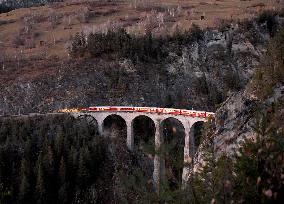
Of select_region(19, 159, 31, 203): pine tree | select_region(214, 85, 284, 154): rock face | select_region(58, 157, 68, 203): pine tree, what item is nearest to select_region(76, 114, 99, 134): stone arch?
select_region(58, 157, 68, 203): pine tree

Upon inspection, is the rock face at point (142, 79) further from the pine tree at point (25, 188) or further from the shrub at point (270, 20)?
the pine tree at point (25, 188)

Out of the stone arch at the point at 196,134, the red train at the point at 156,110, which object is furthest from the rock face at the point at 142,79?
the stone arch at the point at 196,134

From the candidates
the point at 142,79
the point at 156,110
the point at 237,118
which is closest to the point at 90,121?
the point at 156,110

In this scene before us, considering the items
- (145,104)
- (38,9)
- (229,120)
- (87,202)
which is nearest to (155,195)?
(229,120)

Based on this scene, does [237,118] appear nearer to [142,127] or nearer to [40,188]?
[40,188]

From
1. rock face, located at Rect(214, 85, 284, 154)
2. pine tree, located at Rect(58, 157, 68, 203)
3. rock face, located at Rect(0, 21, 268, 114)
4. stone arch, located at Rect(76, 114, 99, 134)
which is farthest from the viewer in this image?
rock face, located at Rect(0, 21, 268, 114)

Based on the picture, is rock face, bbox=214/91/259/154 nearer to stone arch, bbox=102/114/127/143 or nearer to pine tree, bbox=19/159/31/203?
pine tree, bbox=19/159/31/203

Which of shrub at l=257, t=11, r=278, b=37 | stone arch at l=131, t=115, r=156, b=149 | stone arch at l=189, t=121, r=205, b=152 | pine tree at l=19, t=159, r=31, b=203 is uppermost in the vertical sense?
shrub at l=257, t=11, r=278, b=37

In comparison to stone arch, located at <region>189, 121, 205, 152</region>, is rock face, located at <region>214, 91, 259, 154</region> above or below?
below
